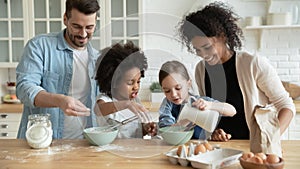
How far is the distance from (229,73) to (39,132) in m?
0.78

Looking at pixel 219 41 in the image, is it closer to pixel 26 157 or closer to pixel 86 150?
pixel 86 150

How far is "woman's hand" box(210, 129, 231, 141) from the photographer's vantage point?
1429 millimetres

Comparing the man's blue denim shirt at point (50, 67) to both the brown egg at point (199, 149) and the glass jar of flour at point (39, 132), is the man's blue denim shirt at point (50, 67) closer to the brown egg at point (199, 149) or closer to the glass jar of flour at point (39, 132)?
the glass jar of flour at point (39, 132)

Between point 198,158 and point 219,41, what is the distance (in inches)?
21.5

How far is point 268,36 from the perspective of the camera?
3191mm

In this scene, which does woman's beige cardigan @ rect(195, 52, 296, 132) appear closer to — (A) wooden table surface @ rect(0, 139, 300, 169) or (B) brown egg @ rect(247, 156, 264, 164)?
(A) wooden table surface @ rect(0, 139, 300, 169)

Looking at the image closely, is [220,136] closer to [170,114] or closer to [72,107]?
[170,114]

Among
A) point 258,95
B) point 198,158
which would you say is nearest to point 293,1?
point 258,95

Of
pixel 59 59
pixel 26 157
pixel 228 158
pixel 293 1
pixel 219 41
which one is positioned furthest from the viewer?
pixel 293 1

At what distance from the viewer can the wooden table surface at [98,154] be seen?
1.17 metres

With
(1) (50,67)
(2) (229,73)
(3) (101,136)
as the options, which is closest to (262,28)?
(2) (229,73)

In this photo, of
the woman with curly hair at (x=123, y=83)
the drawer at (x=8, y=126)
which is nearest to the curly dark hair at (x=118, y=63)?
the woman with curly hair at (x=123, y=83)

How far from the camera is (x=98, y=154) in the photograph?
1281mm

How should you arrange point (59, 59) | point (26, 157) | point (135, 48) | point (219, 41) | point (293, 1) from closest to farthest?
A: point (26, 157) → point (135, 48) → point (219, 41) → point (59, 59) → point (293, 1)
